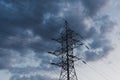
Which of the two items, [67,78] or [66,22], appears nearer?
[67,78]

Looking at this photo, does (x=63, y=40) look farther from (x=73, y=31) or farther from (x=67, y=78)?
(x=67, y=78)

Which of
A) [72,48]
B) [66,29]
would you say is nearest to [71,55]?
[72,48]

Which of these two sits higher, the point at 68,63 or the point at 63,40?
the point at 63,40

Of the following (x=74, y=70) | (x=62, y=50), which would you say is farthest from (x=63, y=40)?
(x=74, y=70)

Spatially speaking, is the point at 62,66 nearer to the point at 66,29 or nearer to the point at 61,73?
the point at 61,73

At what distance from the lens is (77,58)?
205 ft

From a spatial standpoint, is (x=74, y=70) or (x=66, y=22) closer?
(x=74, y=70)

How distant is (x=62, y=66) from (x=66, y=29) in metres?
8.36

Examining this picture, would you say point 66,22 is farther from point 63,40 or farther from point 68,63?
point 68,63

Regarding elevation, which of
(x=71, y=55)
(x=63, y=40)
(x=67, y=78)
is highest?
(x=63, y=40)

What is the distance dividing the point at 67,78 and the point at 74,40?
29.8 ft

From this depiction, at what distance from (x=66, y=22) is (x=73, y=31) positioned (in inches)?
111

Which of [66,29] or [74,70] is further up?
[66,29]

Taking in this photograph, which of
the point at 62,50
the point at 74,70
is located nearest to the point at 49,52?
the point at 62,50
